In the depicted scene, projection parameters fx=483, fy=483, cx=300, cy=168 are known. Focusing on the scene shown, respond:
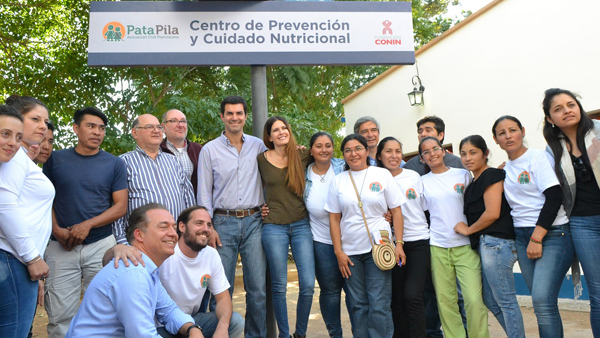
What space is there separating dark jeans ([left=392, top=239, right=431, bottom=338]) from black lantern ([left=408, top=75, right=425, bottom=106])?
5516mm


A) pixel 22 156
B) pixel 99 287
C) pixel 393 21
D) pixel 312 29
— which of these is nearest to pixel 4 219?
pixel 22 156

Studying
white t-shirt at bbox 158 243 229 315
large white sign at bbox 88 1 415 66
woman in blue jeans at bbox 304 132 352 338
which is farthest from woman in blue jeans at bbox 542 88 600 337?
white t-shirt at bbox 158 243 229 315

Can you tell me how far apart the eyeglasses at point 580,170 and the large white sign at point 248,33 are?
1763 millimetres

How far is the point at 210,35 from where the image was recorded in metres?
4.36

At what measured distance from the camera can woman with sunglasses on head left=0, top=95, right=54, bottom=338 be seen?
2.60 m

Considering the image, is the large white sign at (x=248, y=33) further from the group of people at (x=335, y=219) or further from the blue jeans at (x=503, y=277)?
the blue jeans at (x=503, y=277)

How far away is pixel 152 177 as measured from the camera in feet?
13.5

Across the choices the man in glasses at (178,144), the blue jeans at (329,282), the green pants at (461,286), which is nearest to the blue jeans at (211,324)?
the blue jeans at (329,282)

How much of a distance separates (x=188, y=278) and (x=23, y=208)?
1.22m

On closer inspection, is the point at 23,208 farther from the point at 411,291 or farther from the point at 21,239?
the point at 411,291

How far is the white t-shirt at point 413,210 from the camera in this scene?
13.4 feet

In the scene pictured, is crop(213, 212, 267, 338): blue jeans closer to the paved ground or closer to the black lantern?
the paved ground

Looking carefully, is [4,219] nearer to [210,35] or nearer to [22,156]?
[22,156]

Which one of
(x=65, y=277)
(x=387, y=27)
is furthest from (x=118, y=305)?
(x=387, y=27)
